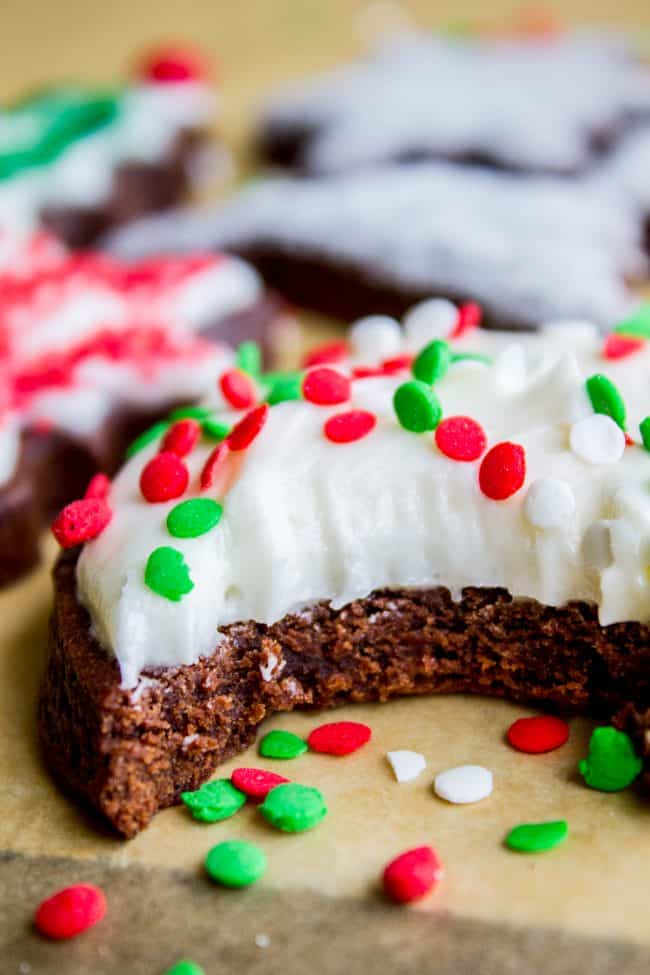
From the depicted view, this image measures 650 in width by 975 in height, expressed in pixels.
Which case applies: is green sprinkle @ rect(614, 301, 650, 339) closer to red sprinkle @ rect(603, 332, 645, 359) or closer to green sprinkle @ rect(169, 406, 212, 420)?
red sprinkle @ rect(603, 332, 645, 359)

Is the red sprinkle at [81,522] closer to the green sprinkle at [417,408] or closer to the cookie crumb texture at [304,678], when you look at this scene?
the cookie crumb texture at [304,678]

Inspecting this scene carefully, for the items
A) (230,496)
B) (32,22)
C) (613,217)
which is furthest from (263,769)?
(32,22)

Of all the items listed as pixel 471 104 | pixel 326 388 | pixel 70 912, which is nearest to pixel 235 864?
pixel 70 912

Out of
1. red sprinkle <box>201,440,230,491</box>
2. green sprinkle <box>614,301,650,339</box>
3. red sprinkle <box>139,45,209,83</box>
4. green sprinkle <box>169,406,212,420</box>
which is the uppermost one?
red sprinkle <box>201,440,230,491</box>

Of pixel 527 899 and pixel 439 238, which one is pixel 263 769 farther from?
pixel 439 238

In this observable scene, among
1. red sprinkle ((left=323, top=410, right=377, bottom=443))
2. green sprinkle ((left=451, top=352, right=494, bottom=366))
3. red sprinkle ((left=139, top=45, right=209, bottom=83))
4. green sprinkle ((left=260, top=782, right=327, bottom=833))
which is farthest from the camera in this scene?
red sprinkle ((left=139, top=45, right=209, bottom=83))

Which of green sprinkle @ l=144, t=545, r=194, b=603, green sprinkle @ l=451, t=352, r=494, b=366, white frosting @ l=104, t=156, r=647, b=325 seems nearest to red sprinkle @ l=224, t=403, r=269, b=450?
green sprinkle @ l=144, t=545, r=194, b=603
